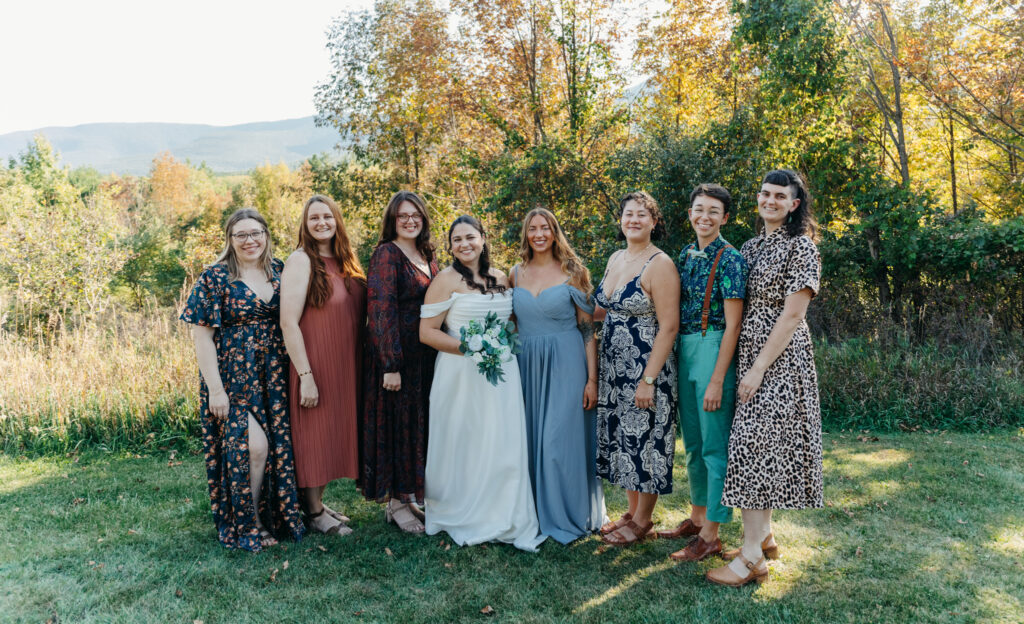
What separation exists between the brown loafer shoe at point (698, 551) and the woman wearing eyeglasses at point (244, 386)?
2425 millimetres

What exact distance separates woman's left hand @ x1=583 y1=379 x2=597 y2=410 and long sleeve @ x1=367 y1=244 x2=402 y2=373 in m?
1.21

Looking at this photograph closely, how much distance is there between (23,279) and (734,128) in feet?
40.6

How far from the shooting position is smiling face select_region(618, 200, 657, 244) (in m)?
3.91

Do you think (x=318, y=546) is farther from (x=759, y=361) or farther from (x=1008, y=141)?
(x=1008, y=141)

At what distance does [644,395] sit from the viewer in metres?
3.87

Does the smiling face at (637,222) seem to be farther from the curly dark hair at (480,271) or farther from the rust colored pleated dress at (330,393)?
the rust colored pleated dress at (330,393)

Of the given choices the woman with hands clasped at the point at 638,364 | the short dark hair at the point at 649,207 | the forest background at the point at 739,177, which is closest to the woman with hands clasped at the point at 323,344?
the woman with hands clasped at the point at 638,364

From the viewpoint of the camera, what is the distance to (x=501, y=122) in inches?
379

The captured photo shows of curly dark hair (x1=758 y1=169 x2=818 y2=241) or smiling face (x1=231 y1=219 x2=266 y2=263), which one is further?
smiling face (x1=231 y1=219 x2=266 y2=263)

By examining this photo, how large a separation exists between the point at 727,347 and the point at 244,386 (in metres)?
2.88

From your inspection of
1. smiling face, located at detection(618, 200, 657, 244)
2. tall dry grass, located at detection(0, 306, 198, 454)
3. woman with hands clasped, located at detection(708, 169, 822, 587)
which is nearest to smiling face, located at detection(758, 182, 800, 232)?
woman with hands clasped, located at detection(708, 169, 822, 587)

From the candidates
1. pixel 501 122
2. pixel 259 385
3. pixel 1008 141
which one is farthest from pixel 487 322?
pixel 1008 141

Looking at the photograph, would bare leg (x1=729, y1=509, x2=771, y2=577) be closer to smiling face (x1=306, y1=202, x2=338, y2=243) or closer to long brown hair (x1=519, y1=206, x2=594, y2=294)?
long brown hair (x1=519, y1=206, x2=594, y2=294)

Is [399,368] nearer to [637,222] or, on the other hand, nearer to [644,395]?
[644,395]
